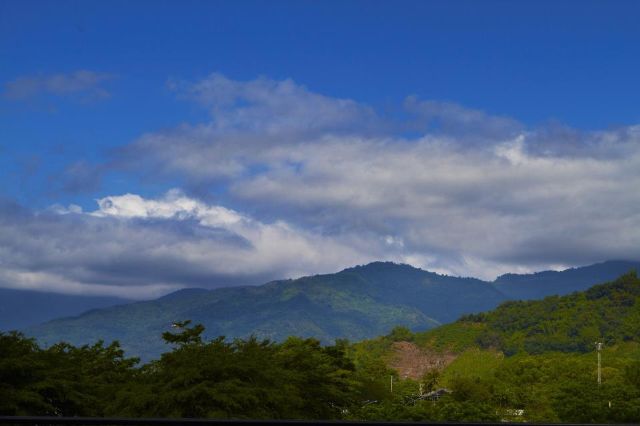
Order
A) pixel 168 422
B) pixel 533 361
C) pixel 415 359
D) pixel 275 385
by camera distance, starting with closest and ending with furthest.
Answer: pixel 168 422 < pixel 275 385 < pixel 533 361 < pixel 415 359

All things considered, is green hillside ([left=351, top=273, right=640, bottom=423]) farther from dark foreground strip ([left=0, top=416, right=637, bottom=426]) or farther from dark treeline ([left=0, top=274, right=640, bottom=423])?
dark foreground strip ([left=0, top=416, right=637, bottom=426])

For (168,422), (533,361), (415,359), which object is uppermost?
(168,422)

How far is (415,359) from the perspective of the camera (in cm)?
13950

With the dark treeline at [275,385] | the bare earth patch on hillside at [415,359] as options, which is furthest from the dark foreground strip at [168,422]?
the bare earth patch on hillside at [415,359]

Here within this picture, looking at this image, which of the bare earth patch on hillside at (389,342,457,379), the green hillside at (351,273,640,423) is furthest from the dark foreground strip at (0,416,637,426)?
the bare earth patch on hillside at (389,342,457,379)

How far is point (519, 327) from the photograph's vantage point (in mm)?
138750

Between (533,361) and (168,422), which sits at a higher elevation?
(168,422)

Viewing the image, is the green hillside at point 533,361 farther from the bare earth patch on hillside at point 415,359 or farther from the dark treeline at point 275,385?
the bare earth patch on hillside at point 415,359

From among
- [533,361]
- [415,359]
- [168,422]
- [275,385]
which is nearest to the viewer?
[168,422]

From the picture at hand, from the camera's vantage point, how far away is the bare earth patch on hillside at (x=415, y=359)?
443 ft

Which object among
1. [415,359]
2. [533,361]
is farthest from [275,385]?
[415,359]

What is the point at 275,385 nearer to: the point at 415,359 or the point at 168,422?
the point at 168,422

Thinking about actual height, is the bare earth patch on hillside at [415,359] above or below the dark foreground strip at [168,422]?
below

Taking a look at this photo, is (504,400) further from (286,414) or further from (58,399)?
(58,399)
